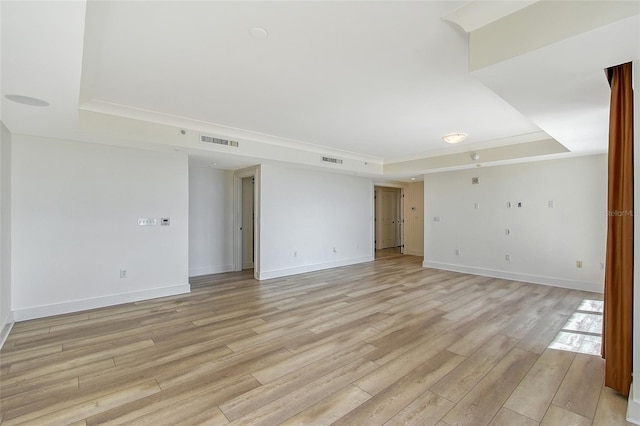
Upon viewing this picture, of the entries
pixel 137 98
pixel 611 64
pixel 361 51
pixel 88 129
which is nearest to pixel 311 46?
pixel 361 51

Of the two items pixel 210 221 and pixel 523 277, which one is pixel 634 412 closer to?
pixel 523 277

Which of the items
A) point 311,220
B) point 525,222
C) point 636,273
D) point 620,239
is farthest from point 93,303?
point 525,222

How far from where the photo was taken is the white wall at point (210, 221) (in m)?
6.22

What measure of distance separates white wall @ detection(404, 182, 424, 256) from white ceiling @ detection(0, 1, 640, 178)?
4.70 m

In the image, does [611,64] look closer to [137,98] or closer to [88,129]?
[137,98]

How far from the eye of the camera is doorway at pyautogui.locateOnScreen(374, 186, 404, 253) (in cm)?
1071

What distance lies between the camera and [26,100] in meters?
2.62

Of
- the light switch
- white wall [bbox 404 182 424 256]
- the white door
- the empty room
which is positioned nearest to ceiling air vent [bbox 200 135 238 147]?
the empty room

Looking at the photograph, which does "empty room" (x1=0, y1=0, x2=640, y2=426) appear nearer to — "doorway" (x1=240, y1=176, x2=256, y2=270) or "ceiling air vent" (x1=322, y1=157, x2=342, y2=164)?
"ceiling air vent" (x1=322, y1=157, x2=342, y2=164)

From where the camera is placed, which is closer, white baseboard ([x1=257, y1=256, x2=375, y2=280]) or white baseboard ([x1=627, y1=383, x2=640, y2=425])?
white baseboard ([x1=627, y1=383, x2=640, y2=425])

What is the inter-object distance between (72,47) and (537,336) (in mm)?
4891

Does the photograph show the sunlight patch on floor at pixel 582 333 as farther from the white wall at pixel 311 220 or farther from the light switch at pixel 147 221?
the light switch at pixel 147 221

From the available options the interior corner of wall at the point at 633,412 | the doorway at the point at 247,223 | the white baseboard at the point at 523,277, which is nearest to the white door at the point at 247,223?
the doorway at the point at 247,223

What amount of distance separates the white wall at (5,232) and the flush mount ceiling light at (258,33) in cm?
325
